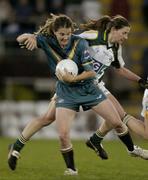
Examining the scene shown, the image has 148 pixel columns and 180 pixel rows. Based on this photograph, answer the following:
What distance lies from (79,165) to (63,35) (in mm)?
2362

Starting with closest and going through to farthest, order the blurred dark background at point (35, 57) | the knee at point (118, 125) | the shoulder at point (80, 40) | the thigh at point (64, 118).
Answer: the thigh at point (64, 118), the shoulder at point (80, 40), the knee at point (118, 125), the blurred dark background at point (35, 57)

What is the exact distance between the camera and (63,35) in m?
9.46

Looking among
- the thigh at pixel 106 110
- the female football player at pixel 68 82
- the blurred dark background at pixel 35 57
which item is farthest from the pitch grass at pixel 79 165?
the blurred dark background at pixel 35 57

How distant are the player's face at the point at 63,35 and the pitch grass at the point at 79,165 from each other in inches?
62.9

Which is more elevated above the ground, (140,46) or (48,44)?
(48,44)

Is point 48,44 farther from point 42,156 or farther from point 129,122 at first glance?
point 42,156

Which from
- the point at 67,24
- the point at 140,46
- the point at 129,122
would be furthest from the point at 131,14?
the point at 67,24

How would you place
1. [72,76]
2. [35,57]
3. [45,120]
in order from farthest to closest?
[35,57] < [45,120] < [72,76]

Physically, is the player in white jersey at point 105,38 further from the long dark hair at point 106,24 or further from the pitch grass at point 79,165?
the pitch grass at point 79,165

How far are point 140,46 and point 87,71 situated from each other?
1152 centimetres

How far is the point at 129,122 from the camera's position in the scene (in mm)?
10945

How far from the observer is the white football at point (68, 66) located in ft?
30.8

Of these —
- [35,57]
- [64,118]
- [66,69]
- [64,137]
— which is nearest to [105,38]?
[66,69]

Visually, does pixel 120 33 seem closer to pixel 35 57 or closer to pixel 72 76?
pixel 72 76
